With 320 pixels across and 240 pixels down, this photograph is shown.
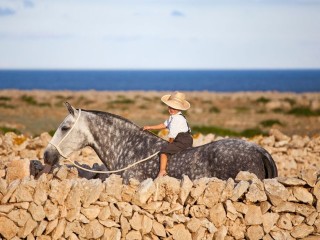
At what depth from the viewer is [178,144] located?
1110 centimetres

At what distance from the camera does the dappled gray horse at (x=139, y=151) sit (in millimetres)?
10727

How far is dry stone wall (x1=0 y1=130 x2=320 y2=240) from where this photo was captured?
9.92 metres

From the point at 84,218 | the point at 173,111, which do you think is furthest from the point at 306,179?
the point at 84,218

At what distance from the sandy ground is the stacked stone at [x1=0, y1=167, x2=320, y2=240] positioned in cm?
2116

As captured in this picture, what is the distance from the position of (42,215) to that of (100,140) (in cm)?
193

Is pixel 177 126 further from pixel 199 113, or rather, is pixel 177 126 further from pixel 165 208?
pixel 199 113

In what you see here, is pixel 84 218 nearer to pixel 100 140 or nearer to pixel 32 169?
pixel 100 140

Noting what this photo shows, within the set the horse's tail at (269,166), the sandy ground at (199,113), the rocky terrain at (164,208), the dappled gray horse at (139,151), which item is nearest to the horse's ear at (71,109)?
the dappled gray horse at (139,151)

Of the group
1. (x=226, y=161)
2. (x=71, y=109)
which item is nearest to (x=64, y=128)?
(x=71, y=109)

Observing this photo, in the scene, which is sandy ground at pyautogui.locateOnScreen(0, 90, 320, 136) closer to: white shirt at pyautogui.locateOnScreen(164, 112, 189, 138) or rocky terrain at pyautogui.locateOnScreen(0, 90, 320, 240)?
white shirt at pyautogui.locateOnScreen(164, 112, 189, 138)

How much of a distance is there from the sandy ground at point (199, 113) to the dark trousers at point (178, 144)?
21.0 m

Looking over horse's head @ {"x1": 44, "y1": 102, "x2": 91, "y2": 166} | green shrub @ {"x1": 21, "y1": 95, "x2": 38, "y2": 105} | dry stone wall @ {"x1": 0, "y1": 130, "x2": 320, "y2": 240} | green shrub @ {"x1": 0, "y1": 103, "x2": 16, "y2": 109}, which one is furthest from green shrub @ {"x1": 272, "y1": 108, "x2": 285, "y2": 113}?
dry stone wall @ {"x1": 0, "y1": 130, "x2": 320, "y2": 240}

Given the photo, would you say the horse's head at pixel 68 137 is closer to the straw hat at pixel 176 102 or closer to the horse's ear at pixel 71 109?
the horse's ear at pixel 71 109

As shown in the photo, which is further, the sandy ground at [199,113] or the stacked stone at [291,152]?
the sandy ground at [199,113]
